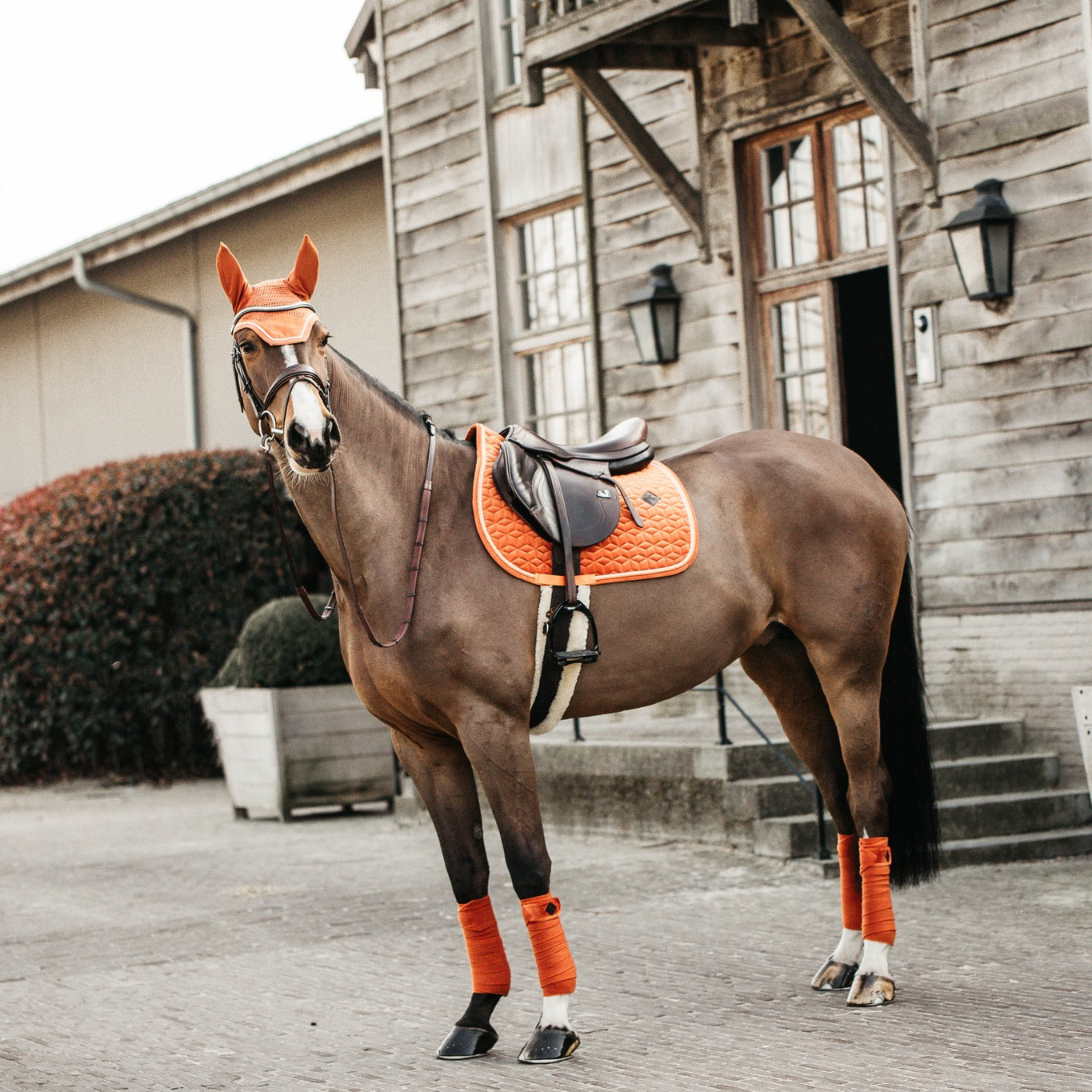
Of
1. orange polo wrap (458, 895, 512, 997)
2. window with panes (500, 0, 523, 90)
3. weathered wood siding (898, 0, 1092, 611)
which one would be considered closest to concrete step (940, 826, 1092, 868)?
weathered wood siding (898, 0, 1092, 611)

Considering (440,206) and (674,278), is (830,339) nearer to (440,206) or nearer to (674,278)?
(674,278)

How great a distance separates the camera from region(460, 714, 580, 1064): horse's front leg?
4289mm

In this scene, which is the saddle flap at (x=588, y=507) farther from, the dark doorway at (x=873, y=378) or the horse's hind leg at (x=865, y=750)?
the dark doorway at (x=873, y=378)

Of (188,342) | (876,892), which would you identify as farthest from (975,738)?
(188,342)

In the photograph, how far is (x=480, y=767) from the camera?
169 inches

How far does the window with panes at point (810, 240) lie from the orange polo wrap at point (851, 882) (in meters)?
4.48

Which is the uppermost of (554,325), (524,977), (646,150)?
(646,150)

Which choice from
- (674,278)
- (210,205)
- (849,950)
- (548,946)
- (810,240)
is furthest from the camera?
(210,205)

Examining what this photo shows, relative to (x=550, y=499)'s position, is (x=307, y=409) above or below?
above

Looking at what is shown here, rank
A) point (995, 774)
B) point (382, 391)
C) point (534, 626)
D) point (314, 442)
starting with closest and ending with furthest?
point (314, 442) → point (534, 626) → point (382, 391) → point (995, 774)

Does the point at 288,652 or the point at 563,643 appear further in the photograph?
the point at 288,652

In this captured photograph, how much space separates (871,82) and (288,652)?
497 cm

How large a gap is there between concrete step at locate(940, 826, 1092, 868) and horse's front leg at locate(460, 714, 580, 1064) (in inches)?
124

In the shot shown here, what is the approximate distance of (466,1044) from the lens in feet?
14.3
